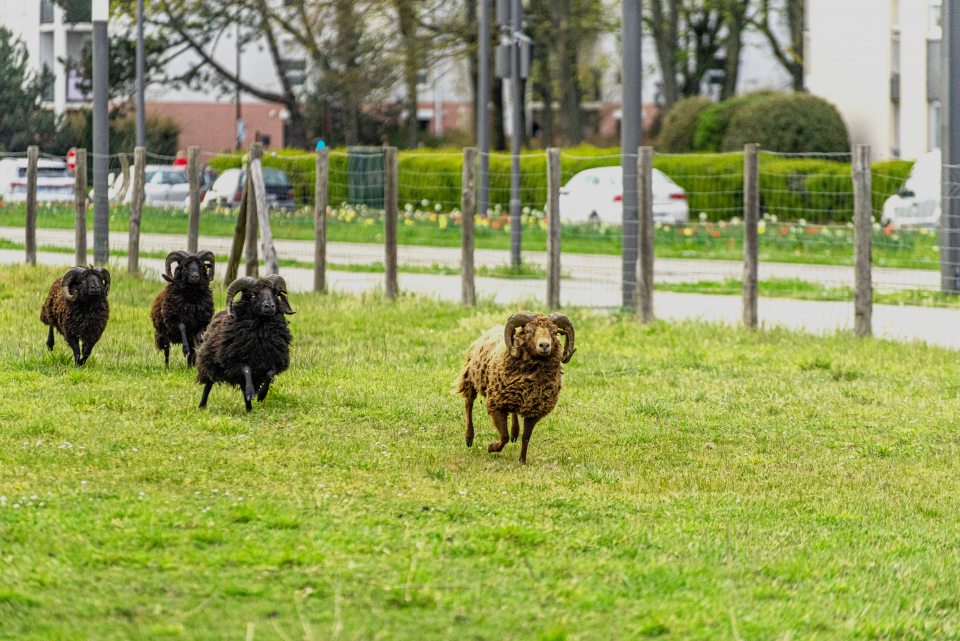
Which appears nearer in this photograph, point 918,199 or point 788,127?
point 918,199

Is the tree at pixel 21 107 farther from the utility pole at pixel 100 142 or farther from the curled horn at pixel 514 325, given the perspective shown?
the curled horn at pixel 514 325

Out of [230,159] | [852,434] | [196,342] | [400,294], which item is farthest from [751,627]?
[230,159]

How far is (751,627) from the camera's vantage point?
197 inches

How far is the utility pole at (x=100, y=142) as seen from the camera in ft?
60.3

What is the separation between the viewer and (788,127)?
1394 inches

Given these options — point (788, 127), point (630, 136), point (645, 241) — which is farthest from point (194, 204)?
point (788, 127)

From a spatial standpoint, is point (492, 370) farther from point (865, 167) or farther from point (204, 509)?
point (865, 167)

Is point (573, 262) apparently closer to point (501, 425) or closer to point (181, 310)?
point (181, 310)

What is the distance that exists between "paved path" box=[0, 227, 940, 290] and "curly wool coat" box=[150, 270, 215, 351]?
7.96m

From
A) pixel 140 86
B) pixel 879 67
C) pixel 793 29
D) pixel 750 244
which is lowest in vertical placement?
pixel 750 244

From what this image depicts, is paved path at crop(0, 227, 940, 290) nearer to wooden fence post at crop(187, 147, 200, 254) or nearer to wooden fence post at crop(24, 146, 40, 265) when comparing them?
wooden fence post at crop(24, 146, 40, 265)

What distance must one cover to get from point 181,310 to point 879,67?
34.3 meters

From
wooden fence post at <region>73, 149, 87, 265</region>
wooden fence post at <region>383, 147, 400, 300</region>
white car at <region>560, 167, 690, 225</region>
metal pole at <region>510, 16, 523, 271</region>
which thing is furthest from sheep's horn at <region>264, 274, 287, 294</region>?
white car at <region>560, 167, 690, 225</region>

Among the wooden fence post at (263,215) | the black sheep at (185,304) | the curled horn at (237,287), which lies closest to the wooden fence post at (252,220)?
the wooden fence post at (263,215)
